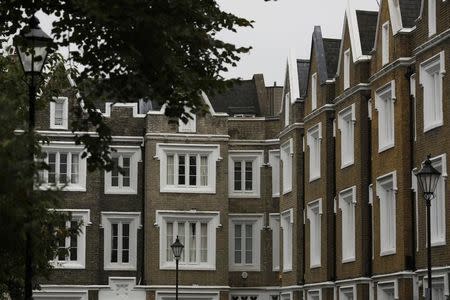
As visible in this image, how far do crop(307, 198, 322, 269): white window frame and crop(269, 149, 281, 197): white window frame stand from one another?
10.7 metres

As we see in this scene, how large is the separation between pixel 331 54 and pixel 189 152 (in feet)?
37.2

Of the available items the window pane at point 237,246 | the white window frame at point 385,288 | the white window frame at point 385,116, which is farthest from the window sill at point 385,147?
the window pane at point 237,246

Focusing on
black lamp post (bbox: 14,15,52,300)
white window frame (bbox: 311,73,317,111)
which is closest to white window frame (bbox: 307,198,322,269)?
white window frame (bbox: 311,73,317,111)

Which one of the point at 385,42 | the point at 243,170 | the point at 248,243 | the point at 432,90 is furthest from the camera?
the point at 243,170

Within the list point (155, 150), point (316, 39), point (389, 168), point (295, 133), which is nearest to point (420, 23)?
point (389, 168)

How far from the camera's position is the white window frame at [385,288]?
116 ft

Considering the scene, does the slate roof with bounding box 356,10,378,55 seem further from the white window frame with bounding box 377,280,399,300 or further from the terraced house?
the white window frame with bounding box 377,280,399,300

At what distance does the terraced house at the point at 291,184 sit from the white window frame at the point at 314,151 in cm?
7

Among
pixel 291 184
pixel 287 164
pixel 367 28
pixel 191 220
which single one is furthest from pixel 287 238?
pixel 367 28

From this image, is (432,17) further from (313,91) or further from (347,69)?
(313,91)

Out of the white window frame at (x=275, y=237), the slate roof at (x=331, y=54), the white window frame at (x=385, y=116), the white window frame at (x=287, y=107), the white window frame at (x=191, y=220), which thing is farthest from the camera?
the white window frame at (x=275, y=237)

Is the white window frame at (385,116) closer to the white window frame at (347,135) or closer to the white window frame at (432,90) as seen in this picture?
the white window frame at (432,90)

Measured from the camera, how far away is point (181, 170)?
55812 millimetres

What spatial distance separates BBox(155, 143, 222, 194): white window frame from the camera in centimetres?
5534
